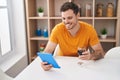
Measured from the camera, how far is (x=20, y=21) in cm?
287

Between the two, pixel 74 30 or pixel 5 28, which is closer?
pixel 74 30

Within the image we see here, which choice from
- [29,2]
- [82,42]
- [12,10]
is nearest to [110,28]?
[82,42]

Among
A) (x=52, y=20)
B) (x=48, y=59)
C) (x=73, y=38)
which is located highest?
(x=52, y=20)

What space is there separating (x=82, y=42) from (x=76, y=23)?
0.73ft

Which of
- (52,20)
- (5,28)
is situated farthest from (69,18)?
(5,28)

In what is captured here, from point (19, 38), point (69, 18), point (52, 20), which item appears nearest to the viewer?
point (69, 18)

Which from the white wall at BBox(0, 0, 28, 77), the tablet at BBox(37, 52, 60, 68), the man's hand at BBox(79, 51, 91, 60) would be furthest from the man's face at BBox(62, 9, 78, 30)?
the white wall at BBox(0, 0, 28, 77)

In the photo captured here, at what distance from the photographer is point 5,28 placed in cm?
277

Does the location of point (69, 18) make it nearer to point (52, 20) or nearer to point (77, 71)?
point (77, 71)

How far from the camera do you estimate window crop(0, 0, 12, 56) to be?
2.66 m

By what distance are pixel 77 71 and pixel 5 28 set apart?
66.2 inches

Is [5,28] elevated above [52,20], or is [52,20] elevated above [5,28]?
[52,20]

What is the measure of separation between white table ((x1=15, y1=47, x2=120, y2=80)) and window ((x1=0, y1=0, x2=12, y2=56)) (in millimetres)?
1157

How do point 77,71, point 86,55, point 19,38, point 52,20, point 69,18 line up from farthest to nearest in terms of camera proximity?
point 52,20 → point 19,38 → point 69,18 → point 86,55 → point 77,71
